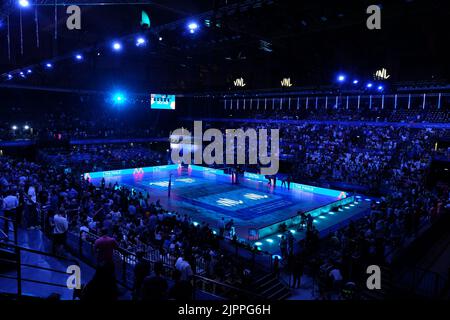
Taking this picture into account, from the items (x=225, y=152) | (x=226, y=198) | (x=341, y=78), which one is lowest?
(x=226, y=198)

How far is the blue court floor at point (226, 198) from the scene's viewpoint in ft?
54.2

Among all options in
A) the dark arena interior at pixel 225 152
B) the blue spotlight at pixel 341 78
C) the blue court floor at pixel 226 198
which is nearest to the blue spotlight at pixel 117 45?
the dark arena interior at pixel 225 152

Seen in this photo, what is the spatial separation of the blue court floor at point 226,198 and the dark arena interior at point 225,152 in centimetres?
19

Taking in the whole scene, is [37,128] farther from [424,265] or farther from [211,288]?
[424,265]

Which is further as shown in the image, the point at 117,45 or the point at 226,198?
the point at 226,198

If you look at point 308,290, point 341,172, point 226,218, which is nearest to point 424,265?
point 308,290

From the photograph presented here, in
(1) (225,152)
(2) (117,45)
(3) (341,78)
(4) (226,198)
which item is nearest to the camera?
(2) (117,45)

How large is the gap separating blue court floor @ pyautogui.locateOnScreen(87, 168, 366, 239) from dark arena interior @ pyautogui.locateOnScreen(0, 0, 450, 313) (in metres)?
0.19

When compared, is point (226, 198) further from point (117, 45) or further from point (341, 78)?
point (117, 45)

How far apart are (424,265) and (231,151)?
23607 millimetres

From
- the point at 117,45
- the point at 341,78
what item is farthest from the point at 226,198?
the point at 117,45

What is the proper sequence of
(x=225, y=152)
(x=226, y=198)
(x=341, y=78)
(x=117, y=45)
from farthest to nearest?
(x=225, y=152) → (x=341, y=78) → (x=226, y=198) → (x=117, y=45)

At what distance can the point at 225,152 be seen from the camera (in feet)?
108

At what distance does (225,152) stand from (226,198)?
42.2 ft
